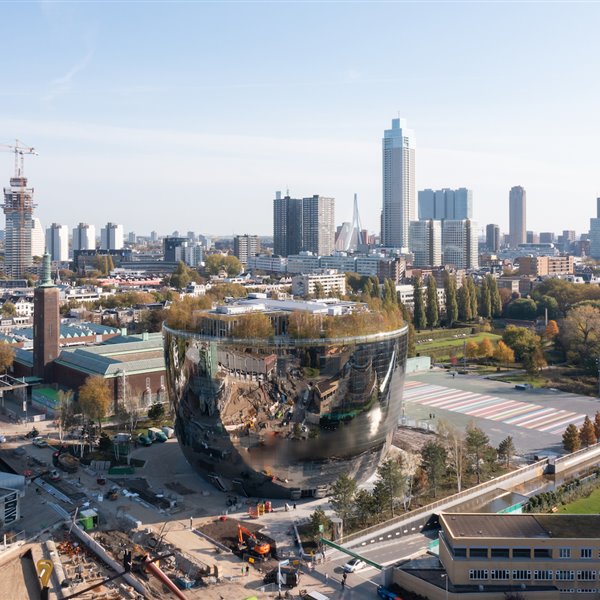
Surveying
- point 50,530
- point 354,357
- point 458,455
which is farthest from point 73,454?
point 458,455

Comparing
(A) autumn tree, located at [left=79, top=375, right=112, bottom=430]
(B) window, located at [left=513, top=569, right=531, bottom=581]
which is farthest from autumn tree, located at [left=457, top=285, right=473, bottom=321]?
(B) window, located at [left=513, top=569, right=531, bottom=581]

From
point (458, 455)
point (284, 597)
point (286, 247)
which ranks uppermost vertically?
point (286, 247)

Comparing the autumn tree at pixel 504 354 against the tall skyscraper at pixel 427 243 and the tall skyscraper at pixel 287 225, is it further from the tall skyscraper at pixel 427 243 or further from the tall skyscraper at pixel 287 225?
the tall skyscraper at pixel 287 225

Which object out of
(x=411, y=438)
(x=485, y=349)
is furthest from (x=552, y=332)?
(x=411, y=438)

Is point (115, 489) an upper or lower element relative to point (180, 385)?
lower

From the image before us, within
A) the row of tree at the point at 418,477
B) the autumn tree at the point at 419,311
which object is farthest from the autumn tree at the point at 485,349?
the row of tree at the point at 418,477

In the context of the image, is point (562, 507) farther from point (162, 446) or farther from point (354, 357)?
point (162, 446)
